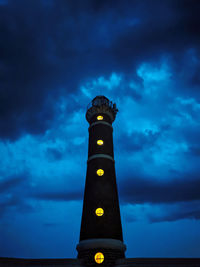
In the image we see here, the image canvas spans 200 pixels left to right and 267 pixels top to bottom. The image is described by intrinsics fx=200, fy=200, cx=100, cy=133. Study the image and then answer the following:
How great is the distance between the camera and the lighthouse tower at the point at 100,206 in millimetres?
21625

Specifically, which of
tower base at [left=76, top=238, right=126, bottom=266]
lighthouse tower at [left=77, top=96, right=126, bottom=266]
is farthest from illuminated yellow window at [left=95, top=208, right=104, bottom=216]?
tower base at [left=76, top=238, right=126, bottom=266]

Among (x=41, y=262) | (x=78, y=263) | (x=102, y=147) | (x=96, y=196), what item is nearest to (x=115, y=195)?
(x=96, y=196)

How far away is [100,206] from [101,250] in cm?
461

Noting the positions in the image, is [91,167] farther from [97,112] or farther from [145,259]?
[145,259]

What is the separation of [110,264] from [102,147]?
14.0m

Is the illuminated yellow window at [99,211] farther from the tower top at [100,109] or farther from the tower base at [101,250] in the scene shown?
the tower top at [100,109]

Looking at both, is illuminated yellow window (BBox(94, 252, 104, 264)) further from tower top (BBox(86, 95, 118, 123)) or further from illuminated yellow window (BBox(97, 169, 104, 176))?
tower top (BBox(86, 95, 118, 123))

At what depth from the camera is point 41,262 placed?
2003 cm

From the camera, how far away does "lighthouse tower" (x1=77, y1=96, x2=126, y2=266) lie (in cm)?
2162

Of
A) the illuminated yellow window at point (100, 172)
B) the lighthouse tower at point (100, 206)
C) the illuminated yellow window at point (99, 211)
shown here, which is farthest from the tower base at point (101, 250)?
the illuminated yellow window at point (100, 172)

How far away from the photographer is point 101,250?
2144 cm

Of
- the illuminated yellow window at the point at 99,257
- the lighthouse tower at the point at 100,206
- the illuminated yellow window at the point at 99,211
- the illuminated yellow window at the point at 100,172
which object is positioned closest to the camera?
the illuminated yellow window at the point at 99,257

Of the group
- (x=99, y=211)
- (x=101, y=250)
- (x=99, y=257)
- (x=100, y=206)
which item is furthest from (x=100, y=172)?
(x=99, y=257)

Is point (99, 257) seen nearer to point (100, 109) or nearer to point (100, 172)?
point (100, 172)
